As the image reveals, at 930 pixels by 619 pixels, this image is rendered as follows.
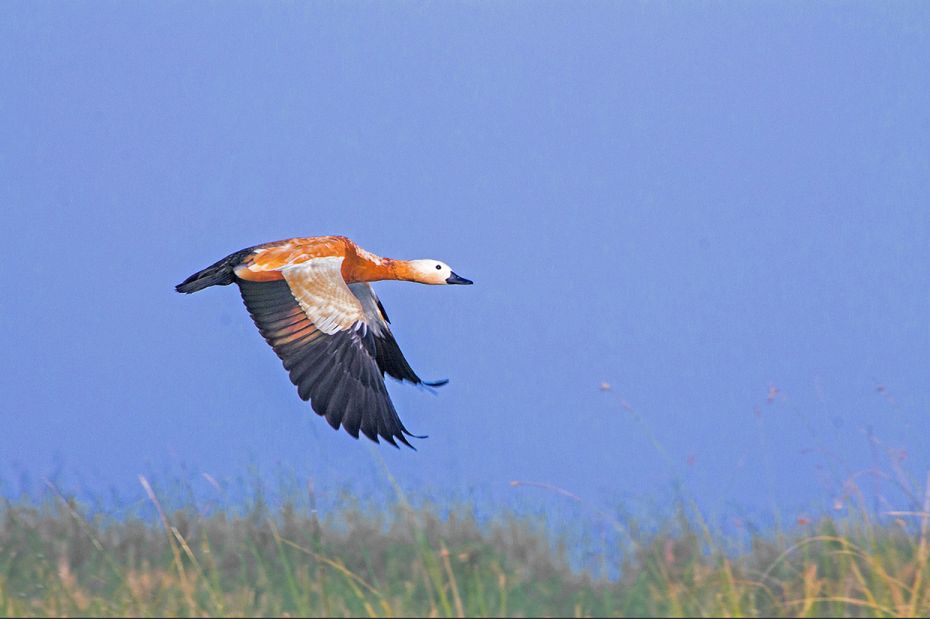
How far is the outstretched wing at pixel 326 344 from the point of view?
595 cm

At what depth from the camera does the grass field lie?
13.8ft

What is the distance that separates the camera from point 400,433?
604cm

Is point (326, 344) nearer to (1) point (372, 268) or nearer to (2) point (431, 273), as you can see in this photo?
(1) point (372, 268)

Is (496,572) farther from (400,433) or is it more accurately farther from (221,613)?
(400,433)

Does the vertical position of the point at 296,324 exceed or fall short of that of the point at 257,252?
it falls short

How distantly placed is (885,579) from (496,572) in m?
1.43

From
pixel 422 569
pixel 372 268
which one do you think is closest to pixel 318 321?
pixel 372 268

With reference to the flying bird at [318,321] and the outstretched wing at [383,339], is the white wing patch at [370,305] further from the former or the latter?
the flying bird at [318,321]

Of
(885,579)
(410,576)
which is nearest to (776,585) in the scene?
(885,579)

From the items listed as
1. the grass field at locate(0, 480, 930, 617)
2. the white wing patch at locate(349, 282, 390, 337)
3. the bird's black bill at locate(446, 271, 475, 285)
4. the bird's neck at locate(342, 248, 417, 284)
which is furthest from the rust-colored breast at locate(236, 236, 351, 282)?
the grass field at locate(0, 480, 930, 617)

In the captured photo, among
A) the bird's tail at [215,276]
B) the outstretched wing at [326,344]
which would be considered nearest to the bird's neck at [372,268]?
the outstretched wing at [326,344]

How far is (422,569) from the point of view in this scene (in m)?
4.59

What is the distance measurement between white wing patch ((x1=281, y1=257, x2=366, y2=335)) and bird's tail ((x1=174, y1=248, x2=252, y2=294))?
0.32 m

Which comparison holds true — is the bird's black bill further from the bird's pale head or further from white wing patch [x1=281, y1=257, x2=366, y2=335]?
white wing patch [x1=281, y1=257, x2=366, y2=335]
